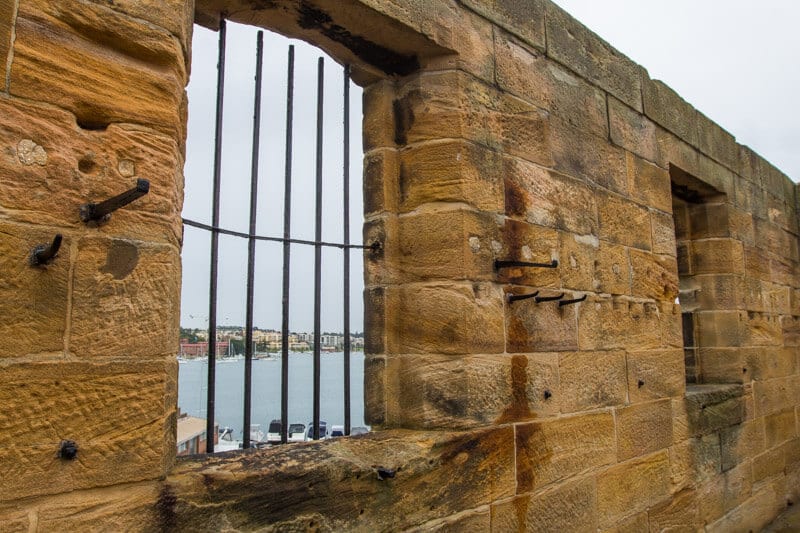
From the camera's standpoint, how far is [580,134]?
309 centimetres

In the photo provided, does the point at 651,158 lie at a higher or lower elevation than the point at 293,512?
higher

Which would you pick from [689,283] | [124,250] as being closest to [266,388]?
[689,283]

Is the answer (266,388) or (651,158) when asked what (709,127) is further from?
(266,388)

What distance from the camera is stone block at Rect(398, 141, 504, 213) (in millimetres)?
2385

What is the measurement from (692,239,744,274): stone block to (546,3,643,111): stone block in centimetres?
153

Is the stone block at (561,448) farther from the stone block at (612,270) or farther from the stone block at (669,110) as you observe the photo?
the stone block at (669,110)

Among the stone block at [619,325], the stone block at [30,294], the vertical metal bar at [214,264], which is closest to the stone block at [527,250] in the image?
the stone block at [619,325]

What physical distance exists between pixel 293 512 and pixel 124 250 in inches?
36.7

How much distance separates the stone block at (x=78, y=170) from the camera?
4.57ft

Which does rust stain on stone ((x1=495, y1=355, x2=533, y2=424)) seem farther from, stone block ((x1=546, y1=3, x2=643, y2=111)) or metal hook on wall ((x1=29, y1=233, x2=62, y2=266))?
metal hook on wall ((x1=29, y1=233, x2=62, y2=266))

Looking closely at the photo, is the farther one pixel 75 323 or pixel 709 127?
pixel 709 127

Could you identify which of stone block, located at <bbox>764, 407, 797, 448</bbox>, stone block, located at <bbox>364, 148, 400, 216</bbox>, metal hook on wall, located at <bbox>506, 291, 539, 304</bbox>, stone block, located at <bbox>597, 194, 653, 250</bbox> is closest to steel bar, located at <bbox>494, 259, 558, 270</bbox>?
metal hook on wall, located at <bbox>506, 291, 539, 304</bbox>

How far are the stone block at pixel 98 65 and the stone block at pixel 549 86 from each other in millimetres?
1543

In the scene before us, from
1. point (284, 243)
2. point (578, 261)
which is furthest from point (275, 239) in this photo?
point (578, 261)
